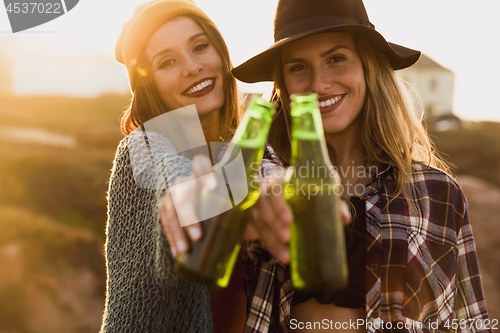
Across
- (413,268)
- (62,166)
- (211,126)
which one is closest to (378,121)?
(413,268)

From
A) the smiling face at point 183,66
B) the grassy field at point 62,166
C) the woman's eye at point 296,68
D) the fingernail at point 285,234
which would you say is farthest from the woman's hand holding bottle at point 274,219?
the grassy field at point 62,166

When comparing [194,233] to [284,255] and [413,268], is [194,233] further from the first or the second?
[413,268]

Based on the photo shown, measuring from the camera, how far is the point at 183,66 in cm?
197

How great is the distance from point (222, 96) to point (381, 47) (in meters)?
0.94

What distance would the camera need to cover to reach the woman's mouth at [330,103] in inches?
70.1

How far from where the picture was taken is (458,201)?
1.97 meters

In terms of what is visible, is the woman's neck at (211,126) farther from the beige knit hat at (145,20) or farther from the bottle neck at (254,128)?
the bottle neck at (254,128)

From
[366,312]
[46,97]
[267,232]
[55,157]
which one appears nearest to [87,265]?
[55,157]

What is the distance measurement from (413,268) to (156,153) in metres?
1.39

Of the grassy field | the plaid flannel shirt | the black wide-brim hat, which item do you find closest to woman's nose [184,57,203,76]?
the black wide-brim hat

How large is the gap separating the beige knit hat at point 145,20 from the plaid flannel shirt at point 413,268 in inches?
52.6

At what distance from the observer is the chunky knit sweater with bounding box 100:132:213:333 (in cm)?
131

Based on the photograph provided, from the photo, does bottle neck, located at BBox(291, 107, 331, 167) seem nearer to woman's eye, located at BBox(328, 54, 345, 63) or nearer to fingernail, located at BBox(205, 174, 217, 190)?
fingernail, located at BBox(205, 174, 217, 190)

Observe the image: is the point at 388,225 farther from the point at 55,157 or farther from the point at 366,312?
→ the point at 55,157
